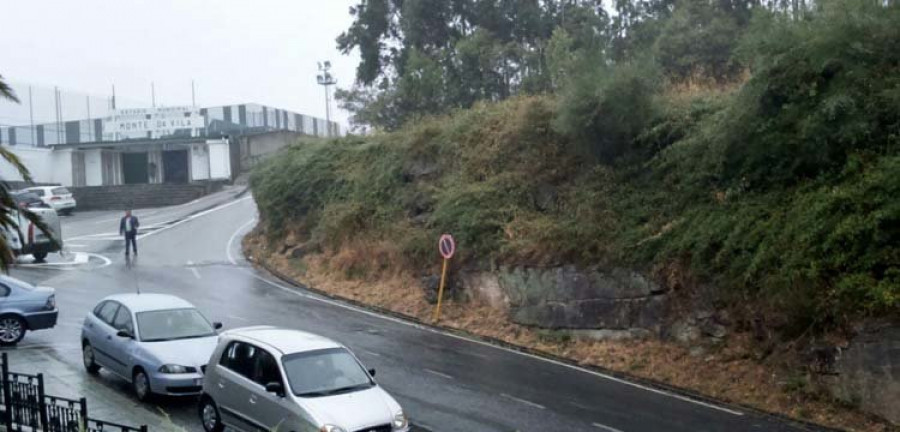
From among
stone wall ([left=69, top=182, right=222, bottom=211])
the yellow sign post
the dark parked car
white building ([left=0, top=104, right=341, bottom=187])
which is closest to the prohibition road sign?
the yellow sign post

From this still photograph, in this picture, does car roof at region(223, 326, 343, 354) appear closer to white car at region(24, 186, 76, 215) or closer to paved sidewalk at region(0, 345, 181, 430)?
paved sidewalk at region(0, 345, 181, 430)

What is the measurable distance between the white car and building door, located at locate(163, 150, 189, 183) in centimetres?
1053

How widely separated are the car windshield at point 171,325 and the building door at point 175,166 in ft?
150

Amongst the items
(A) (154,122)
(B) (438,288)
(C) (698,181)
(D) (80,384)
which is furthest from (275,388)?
(A) (154,122)

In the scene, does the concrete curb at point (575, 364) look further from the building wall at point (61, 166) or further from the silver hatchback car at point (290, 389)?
the building wall at point (61, 166)

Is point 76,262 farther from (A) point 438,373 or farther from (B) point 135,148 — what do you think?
(B) point 135,148

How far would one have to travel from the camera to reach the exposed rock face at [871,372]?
1240 cm

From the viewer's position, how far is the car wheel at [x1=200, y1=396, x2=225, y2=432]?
37.0ft

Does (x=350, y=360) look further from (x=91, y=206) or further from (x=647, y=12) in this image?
(x=91, y=206)

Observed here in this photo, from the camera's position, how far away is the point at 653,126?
2034 centimetres

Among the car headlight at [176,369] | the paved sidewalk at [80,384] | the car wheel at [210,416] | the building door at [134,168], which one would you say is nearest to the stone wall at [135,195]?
the building door at [134,168]

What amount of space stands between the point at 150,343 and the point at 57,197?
36786 millimetres

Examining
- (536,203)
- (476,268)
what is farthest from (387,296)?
(536,203)

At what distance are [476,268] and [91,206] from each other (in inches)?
1471
